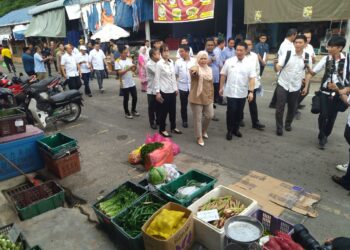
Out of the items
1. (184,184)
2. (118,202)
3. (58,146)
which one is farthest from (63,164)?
(184,184)

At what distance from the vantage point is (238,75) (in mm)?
5113

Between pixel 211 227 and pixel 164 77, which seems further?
pixel 164 77

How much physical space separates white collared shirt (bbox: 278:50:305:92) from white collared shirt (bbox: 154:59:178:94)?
82.5 inches

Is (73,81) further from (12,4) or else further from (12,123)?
(12,4)

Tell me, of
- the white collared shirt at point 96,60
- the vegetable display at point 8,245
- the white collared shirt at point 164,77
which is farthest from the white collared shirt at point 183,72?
the white collared shirt at point 96,60

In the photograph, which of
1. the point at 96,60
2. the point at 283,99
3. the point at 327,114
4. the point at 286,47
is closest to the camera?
the point at 327,114

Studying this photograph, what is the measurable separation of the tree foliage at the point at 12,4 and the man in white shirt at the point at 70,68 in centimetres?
2553

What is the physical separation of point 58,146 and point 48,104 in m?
2.70

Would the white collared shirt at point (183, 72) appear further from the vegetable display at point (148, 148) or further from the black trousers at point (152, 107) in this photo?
the vegetable display at point (148, 148)

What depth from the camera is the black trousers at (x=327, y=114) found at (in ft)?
15.6

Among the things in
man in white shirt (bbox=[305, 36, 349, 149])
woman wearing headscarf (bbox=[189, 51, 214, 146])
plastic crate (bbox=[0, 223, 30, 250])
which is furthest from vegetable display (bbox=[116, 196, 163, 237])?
man in white shirt (bbox=[305, 36, 349, 149])

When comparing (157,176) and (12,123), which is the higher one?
(12,123)

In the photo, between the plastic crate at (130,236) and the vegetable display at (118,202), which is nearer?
the plastic crate at (130,236)

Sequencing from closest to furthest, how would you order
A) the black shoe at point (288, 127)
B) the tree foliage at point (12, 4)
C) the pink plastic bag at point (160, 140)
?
the pink plastic bag at point (160, 140), the black shoe at point (288, 127), the tree foliage at point (12, 4)
